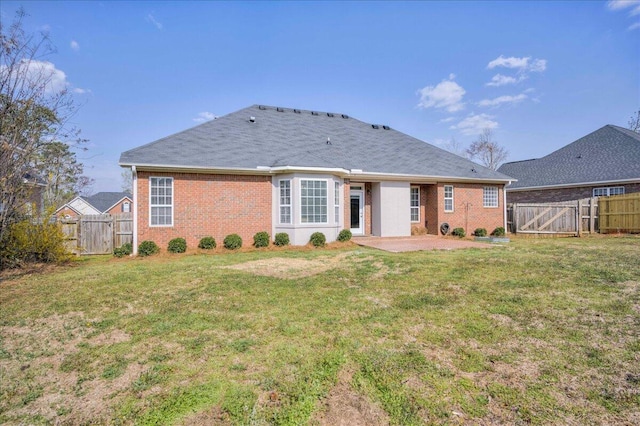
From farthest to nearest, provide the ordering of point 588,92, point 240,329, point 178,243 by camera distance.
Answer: point 588,92
point 178,243
point 240,329

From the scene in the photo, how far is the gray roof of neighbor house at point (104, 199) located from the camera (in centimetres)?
4262

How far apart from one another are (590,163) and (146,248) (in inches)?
1085

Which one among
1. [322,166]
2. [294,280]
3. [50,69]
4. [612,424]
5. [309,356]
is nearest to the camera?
[612,424]

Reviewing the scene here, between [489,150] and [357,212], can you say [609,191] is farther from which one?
[489,150]

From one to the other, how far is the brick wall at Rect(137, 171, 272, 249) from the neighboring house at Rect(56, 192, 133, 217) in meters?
35.8

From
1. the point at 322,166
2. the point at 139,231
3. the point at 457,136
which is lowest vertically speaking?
the point at 139,231

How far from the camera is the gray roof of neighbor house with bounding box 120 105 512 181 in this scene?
13047mm

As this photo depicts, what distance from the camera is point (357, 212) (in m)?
16.1

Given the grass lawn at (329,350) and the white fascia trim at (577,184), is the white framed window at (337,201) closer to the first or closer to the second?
the grass lawn at (329,350)

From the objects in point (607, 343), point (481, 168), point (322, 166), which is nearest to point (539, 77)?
point (481, 168)

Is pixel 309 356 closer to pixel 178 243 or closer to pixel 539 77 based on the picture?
pixel 178 243

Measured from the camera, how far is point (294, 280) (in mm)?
7355

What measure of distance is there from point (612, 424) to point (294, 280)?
5.71 m

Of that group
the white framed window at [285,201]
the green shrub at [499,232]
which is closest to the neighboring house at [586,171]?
the green shrub at [499,232]
